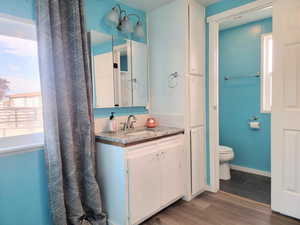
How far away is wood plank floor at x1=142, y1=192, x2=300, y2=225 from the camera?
197 cm

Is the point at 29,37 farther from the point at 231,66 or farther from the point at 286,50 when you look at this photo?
the point at 231,66

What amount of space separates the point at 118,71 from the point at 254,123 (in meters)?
2.29

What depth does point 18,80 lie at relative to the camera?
5.73 feet

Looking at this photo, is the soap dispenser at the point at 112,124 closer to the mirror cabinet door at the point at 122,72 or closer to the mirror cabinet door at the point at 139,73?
the mirror cabinet door at the point at 122,72

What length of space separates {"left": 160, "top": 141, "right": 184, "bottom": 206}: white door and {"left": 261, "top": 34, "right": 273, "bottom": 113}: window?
1.71 m

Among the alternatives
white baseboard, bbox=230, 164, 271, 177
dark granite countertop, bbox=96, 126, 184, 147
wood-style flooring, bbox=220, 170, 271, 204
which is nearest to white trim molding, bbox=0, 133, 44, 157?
dark granite countertop, bbox=96, 126, 184, 147

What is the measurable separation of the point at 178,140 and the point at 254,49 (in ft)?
6.74

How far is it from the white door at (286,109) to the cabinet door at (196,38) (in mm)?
808

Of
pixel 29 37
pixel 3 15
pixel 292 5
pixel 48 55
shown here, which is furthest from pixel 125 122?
pixel 292 5

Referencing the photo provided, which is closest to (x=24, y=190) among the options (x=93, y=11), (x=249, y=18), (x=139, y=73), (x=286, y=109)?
(x=139, y=73)

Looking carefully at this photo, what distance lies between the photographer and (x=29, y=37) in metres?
1.80

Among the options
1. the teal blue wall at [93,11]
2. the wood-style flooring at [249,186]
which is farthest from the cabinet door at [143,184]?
the wood-style flooring at [249,186]

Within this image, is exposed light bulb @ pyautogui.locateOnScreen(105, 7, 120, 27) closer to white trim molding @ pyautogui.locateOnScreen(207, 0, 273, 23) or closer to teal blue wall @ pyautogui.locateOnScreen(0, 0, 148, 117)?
teal blue wall @ pyautogui.locateOnScreen(0, 0, 148, 117)

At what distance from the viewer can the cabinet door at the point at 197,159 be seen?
2467mm
